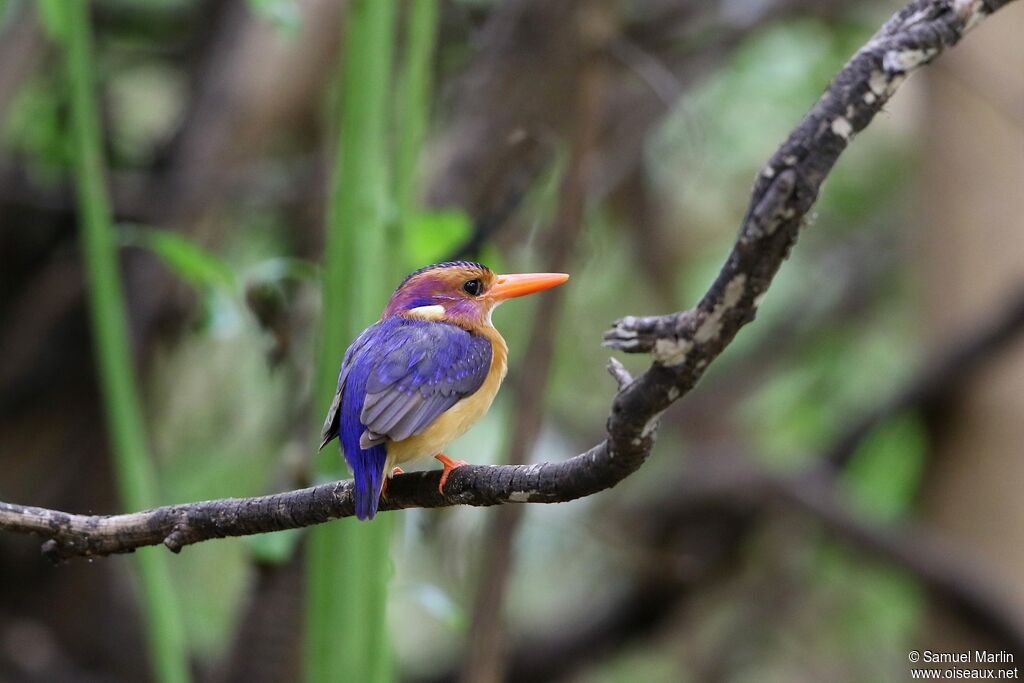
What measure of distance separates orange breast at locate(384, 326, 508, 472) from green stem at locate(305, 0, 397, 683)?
15cm

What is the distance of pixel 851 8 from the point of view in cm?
565

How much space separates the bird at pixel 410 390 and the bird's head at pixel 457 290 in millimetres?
22

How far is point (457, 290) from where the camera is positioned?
260cm

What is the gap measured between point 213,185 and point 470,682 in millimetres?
2149

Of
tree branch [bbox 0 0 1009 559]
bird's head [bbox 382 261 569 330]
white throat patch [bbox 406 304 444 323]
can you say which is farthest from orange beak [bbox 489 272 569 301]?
tree branch [bbox 0 0 1009 559]

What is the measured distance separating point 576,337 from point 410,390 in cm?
394

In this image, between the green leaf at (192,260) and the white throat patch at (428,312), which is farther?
the white throat patch at (428,312)

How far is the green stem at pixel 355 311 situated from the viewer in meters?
2.20

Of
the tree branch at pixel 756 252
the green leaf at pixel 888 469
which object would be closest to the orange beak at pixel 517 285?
the tree branch at pixel 756 252

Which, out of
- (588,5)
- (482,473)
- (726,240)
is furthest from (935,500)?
(482,473)

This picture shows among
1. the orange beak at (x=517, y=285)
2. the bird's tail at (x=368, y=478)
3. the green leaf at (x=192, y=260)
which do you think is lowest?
the bird's tail at (x=368, y=478)

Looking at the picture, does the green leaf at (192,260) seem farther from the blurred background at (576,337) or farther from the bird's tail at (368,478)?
the bird's tail at (368,478)

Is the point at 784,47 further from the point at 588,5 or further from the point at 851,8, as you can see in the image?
the point at 588,5

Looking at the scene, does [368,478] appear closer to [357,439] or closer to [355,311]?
[357,439]
